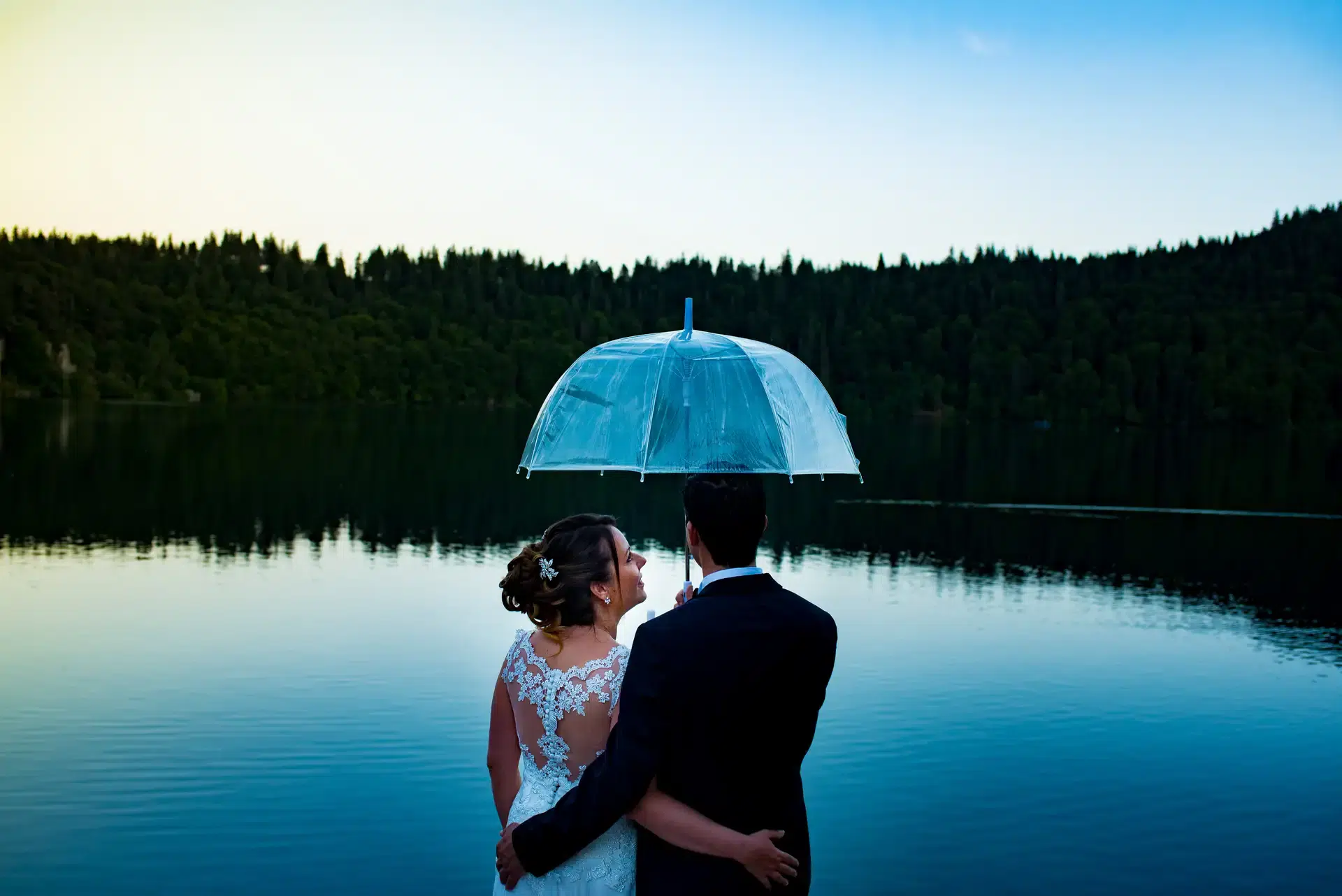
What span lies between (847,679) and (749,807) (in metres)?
15.8

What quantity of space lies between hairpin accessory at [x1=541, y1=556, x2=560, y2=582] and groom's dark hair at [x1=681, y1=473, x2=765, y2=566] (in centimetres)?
60

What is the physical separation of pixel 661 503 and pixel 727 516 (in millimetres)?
51623

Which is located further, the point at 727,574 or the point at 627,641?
the point at 627,641

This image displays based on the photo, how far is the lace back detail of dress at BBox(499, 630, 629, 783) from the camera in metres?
4.34

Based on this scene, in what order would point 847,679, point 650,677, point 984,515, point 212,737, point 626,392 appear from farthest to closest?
point 984,515
point 847,679
point 212,737
point 626,392
point 650,677

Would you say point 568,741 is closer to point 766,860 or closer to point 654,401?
point 766,860

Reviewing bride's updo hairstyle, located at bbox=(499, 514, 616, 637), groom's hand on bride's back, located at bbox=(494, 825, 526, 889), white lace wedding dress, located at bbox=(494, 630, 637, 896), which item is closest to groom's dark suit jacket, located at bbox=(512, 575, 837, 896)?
groom's hand on bride's back, located at bbox=(494, 825, 526, 889)

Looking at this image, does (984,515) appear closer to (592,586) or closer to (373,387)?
(592,586)

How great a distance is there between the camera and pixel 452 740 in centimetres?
1497

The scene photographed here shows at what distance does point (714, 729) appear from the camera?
12.5ft

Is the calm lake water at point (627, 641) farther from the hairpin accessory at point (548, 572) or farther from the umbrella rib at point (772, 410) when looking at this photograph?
the hairpin accessory at point (548, 572)

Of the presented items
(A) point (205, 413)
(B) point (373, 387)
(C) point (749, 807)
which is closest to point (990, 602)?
(C) point (749, 807)

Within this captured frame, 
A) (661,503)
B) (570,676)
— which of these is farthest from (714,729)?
(661,503)

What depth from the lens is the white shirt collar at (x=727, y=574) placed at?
151 inches
